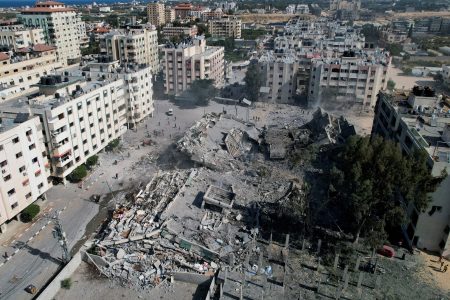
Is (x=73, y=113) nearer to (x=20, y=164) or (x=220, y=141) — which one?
(x=20, y=164)

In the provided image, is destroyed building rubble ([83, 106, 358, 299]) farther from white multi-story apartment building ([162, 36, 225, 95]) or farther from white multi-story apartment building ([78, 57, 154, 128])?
white multi-story apartment building ([162, 36, 225, 95])

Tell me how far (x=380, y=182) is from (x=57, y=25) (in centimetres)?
10720

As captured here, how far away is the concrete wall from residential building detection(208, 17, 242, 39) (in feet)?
522

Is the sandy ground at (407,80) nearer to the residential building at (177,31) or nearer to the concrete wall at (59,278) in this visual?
the residential building at (177,31)

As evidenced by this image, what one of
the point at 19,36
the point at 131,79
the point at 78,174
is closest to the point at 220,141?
the point at 131,79

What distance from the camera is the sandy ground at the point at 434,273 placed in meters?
31.8

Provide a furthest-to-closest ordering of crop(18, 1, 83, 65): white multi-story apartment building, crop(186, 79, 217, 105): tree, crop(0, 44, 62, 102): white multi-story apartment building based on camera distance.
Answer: crop(18, 1, 83, 65): white multi-story apartment building < crop(186, 79, 217, 105): tree < crop(0, 44, 62, 102): white multi-story apartment building

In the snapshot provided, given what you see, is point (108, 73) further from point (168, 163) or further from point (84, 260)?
point (84, 260)

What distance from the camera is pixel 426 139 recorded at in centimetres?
3881

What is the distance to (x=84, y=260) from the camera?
111 ft

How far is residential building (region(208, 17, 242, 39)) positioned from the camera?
576ft

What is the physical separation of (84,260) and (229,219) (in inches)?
576

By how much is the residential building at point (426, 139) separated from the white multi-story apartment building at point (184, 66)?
42.7 m

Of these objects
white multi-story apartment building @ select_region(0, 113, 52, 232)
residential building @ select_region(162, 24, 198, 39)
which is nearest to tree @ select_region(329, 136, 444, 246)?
white multi-story apartment building @ select_region(0, 113, 52, 232)
